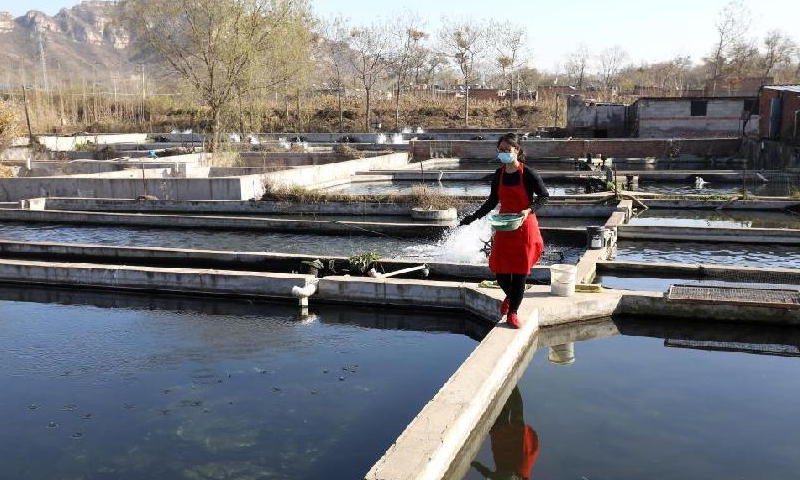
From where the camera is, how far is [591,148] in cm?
3067

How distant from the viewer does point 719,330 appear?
701cm

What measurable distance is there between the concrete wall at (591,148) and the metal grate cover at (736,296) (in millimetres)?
23855

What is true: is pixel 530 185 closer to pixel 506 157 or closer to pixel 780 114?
pixel 506 157

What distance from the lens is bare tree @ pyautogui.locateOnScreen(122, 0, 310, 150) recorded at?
27.5 metres

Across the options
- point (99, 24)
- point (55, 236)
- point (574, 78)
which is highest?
point (99, 24)

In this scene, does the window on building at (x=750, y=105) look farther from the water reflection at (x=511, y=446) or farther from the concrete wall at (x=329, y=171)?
the water reflection at (x=511, y=446)

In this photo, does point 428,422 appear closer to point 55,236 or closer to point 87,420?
point 87,420

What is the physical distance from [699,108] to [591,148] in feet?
21.3

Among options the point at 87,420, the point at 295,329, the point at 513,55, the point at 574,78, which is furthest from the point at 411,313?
the point at 574,78

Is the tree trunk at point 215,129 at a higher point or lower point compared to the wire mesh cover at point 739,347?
higher

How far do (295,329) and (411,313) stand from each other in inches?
53.8

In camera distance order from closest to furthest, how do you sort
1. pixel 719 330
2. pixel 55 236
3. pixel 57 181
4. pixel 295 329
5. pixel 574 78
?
pixel 719 330, pixel 295 329, pixel 55 236, pixel 57 181, pixel 574 78

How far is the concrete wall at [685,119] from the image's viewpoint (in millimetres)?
32656

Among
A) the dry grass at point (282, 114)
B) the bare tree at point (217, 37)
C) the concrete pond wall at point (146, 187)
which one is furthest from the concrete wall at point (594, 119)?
the concrete pond wall at point (146, 187)
